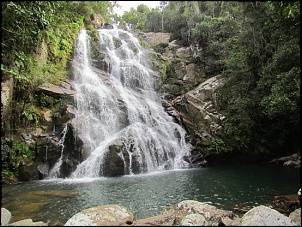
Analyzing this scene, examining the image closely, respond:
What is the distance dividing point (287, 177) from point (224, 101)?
8863mm

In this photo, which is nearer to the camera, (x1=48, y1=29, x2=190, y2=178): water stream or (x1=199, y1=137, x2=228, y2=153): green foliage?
(x1=48, y1=29, x2=190, y2=178): water stream

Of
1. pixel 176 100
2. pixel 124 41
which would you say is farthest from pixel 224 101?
pixel 124 41

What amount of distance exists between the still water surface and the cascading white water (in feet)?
5.77

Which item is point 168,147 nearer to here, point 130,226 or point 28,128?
point 28,128

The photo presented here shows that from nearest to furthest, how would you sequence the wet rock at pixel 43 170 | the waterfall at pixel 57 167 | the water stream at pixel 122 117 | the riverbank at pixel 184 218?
the riverbank at pixel 184 218, the wet rock at pixel 43 170, the waterfall at pixel 57 167, the water stream at pixel 122 117

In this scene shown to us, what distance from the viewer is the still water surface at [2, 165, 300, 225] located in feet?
26.0

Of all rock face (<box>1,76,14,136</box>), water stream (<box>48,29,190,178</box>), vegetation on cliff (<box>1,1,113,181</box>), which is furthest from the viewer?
water stream (<box>48,29,190,178</box>)

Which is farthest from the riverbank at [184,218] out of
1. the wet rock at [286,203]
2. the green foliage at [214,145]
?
the green foliage at [214,145]

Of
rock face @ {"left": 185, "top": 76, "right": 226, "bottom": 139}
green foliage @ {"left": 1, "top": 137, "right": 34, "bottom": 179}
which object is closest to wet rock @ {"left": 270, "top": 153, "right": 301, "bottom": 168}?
rock face @ {"left": 185, "top": 76, "right": 226, "bottom": 139}

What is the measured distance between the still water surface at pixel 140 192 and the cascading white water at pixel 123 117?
5.77 feet

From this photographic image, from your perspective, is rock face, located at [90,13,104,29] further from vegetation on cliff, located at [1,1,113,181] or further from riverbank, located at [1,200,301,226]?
riverbank, located at [1,200,301,226]

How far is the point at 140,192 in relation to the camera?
9.98 m

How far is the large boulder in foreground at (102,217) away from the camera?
522 centimetres

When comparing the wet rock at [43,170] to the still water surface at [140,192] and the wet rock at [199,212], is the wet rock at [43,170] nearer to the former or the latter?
the still water surface at [140,192]
